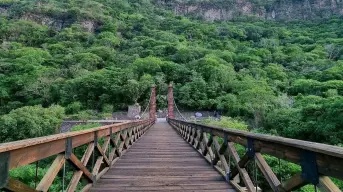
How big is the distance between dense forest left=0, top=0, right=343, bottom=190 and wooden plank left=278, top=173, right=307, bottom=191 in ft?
66.1

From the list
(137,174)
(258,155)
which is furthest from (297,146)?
(137,174)

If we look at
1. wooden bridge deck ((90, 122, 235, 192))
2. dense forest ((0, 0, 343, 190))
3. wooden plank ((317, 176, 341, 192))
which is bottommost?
wooden bridge deck ((90, 122, 235, 192))

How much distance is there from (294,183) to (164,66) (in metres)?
46.5

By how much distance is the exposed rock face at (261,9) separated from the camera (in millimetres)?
93125

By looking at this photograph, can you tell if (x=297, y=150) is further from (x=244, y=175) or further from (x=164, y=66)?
(x=164, y=66)

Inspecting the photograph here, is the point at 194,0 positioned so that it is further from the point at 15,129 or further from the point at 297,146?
the point at 297,146

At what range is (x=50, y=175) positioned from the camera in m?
1.96

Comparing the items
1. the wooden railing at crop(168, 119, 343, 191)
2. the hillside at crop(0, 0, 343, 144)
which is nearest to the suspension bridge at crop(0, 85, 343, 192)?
the wooden railing at crop(168, 119, 343, 191)

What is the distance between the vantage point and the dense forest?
26.4 metres

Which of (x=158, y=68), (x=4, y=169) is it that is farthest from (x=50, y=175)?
(x=158, y=68)

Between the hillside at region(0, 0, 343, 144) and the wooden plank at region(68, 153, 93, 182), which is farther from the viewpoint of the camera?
the hillside at region(0, 0, 343, 144)

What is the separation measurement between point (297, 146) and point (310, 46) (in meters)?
72.9

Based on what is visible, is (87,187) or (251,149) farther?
(87,187)

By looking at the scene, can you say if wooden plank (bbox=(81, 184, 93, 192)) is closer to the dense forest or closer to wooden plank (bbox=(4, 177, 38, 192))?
wooden plank (bbox=(4, 177, 38, 192))
